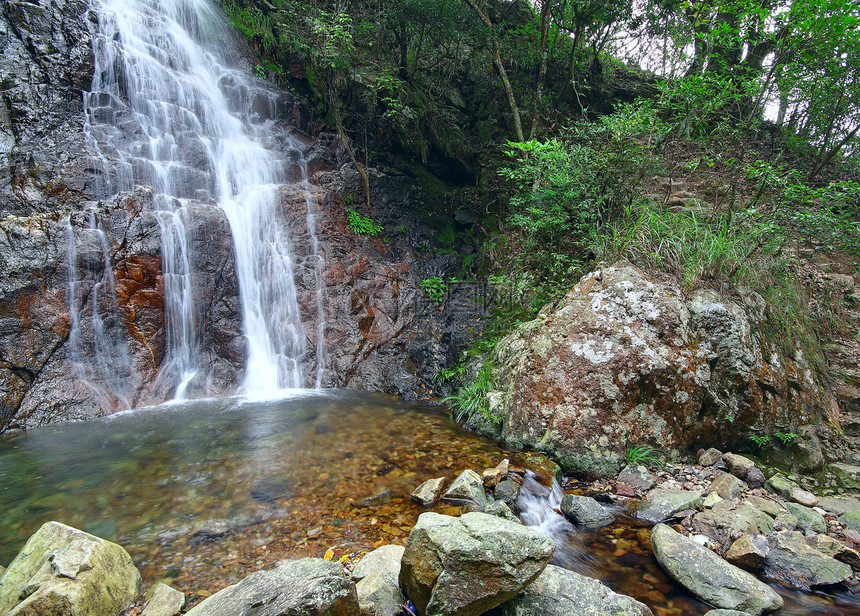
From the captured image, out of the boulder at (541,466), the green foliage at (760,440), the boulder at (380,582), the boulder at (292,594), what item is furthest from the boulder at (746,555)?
the boulder at (292,594)

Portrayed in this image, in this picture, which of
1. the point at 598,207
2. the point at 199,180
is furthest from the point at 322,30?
the point at 598,207

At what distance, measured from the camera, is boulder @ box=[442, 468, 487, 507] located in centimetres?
379

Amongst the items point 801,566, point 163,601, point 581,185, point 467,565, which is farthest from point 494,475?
point 581,185

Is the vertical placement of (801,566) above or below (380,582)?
below

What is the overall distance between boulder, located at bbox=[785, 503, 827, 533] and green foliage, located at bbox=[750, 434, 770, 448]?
916mm

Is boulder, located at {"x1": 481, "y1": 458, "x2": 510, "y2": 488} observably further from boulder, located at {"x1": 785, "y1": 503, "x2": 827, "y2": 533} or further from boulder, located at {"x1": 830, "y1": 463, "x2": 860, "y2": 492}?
boulder, located at {"x1": 830, "y1": 463, "x2": 860, "y2": 492}

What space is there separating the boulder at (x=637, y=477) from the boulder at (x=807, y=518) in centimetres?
108

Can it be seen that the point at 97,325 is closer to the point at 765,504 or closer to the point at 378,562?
the point at 378,562

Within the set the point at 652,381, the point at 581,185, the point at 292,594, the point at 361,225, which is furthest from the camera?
the point at 361,225

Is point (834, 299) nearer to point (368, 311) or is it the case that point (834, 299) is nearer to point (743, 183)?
point (743, 183)

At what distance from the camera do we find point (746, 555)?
299 centimetres

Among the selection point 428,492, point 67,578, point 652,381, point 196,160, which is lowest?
point 428,492

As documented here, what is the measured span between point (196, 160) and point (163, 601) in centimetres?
844

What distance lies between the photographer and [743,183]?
7.66 meters
